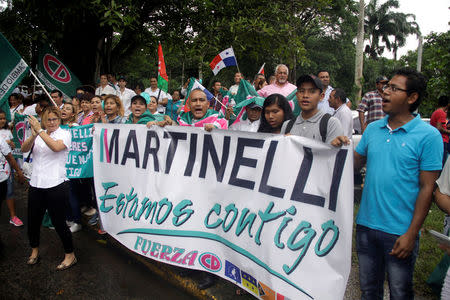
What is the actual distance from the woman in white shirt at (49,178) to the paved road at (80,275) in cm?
24

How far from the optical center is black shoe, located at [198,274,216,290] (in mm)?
2995

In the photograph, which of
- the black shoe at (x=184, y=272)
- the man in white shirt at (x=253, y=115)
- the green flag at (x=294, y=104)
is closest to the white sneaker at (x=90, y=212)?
the black shoe at (x=184, y=272)

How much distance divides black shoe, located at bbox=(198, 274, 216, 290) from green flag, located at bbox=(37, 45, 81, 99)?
6114 millimetres

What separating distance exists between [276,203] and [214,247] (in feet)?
2.35

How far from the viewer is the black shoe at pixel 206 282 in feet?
9.83

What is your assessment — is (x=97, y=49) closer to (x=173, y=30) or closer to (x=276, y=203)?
(x=173, y=30)

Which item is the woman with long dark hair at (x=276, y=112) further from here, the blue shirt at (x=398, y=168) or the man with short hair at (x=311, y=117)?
the blue shirt at (x=398, y=168)

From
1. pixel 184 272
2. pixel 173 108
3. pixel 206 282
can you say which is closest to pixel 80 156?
pixel 184 272

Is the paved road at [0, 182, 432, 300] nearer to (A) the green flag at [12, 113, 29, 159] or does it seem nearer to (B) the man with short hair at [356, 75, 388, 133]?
(A) the green flag at [12, 113, 29, 159]

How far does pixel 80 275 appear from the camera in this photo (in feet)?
11.1

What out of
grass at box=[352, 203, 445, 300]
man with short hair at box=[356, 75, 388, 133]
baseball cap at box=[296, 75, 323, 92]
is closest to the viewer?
baseball cap at box=[296, 75, 323, 92]

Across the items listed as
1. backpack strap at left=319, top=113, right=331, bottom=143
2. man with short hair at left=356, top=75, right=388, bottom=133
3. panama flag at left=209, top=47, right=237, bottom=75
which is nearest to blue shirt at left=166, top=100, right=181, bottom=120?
panama flag at left=209, top=47, right=237, bottom=75

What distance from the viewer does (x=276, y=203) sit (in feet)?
7.66

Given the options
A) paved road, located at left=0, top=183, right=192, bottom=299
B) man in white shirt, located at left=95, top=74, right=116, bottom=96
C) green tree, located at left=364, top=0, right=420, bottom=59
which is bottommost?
paved road, located at left=0, top=183, right=192, bottom=299
